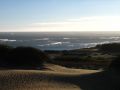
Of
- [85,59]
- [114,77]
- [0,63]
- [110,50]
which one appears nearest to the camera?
[114,77]

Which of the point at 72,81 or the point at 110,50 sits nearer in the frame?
the point at 72,81

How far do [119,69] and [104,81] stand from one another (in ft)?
6.57

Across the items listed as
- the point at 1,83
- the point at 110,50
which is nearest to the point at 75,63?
the point at 1,83

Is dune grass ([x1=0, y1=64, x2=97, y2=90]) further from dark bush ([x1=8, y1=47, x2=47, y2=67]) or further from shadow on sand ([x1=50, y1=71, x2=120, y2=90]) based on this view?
dark bush ([x1=8, y1=47, x2=47, y2=67])

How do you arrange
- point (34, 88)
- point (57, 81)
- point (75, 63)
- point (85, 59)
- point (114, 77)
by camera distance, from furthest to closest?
1. point (85, 59)
2. point (75, 63)
3. point (114, 77)
4. point (57, 81)
5. point (34, 88)

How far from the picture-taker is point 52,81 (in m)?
20.1

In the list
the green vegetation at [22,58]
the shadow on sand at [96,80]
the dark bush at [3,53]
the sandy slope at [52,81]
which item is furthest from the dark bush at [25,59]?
the shadow on sand at [96,80]

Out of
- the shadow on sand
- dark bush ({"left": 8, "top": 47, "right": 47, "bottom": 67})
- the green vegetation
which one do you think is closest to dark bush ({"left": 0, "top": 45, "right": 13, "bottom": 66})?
the green vegetation

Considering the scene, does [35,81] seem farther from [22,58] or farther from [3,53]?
[3,53]

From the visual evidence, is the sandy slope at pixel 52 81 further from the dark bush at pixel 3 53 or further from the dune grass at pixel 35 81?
the dark bush at pixel 3 53

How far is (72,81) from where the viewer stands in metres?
20.6

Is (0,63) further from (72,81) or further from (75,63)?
(75,63)

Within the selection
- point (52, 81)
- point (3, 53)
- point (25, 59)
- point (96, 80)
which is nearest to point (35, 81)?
point (52, 81)

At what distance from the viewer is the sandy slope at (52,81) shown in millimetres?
18095
